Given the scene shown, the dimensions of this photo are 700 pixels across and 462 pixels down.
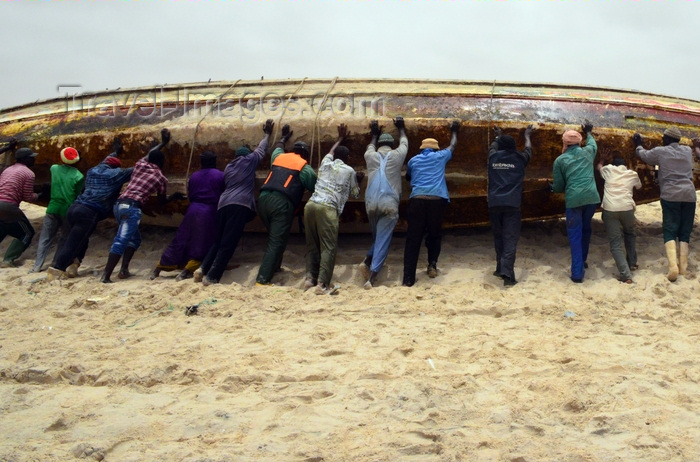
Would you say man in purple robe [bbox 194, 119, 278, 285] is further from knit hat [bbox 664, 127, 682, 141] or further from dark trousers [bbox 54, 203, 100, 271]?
knit hat [bbox 664, 127, 682, 141]

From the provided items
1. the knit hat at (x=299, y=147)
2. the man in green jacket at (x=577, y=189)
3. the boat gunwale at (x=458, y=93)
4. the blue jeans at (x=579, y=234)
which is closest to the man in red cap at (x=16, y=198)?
the boat gunwale at (x=458, y=93)

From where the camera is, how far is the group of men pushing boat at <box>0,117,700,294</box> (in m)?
5.89

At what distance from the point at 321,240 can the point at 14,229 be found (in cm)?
367

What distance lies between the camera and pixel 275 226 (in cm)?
624

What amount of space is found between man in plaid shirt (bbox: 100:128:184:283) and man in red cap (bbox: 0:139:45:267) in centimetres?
140

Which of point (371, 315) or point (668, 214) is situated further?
Answer: point (668, 214)

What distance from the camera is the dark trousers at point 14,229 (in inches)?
283

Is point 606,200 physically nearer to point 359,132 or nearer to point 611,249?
point 611,249

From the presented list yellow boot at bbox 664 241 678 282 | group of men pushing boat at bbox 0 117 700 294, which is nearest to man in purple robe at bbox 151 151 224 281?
group of men pushing boat at bbox 0 117 700 294

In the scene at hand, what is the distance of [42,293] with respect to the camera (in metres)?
6.04

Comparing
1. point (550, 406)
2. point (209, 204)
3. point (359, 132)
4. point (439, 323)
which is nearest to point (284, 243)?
point (209, 204)

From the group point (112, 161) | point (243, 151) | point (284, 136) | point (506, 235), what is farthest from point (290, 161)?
point (506, 235)

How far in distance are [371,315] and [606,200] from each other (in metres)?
2.47

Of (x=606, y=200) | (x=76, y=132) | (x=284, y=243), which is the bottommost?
(x=284, y=243)
